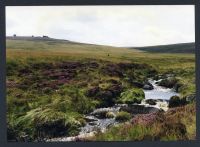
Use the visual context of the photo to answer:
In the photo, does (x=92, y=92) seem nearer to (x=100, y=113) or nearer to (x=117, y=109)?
(x=100, y=113)

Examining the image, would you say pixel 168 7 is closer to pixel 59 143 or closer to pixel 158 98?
pixel 158 98

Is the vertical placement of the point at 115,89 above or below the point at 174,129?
above

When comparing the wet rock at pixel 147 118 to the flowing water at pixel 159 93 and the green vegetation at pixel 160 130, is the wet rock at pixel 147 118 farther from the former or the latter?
the flowing water at pixel 159 93

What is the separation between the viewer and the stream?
841 cm

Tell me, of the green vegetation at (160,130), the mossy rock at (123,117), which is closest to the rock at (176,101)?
the green vegetation at (160,130)

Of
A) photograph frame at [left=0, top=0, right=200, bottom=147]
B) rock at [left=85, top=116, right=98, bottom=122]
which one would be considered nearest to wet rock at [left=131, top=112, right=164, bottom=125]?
photograph frame at [left=0, top=0, right=200, bottom=147]

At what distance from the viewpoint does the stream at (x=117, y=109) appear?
8.41 meters

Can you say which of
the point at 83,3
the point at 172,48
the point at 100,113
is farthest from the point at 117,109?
the point at 83,3

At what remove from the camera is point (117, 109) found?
859cm

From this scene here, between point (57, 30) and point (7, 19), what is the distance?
92 centimetres

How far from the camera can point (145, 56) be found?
8.75 metres

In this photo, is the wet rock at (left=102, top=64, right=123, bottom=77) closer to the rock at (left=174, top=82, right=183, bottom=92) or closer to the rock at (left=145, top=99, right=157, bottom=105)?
the rock at (left=145, top=99, right=157, bottom=105)

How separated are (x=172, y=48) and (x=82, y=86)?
1.82m

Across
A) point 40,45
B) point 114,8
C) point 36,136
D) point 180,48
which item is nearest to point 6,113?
point 36,136
